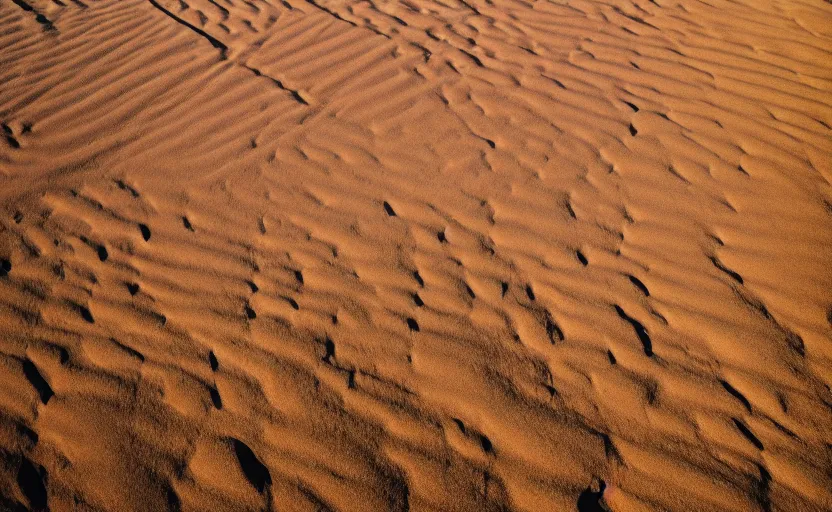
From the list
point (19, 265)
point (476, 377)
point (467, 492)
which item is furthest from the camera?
point (19, 265)

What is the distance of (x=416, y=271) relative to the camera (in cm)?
261

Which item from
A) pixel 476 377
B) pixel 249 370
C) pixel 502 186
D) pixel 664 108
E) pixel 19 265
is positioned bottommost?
pixel 19 265

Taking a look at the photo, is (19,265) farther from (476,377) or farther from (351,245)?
(476,377)

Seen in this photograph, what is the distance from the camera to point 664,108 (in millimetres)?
3605

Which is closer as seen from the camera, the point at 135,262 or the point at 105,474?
the point at 105,474

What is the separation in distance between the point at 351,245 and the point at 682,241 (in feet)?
5.25

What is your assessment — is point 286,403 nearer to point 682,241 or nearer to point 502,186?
point 502,186

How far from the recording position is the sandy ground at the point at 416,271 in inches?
76.8

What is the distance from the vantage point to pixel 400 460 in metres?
1.96

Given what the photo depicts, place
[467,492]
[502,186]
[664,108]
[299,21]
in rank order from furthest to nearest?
[299,21] → [664,108] → [502,186] → [467,492]

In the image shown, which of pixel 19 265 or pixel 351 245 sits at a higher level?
pixel 351 245

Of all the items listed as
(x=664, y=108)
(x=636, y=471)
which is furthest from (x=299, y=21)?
(x=636, y=471)

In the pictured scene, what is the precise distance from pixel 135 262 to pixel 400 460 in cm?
160

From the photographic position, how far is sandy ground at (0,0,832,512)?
195 cm
